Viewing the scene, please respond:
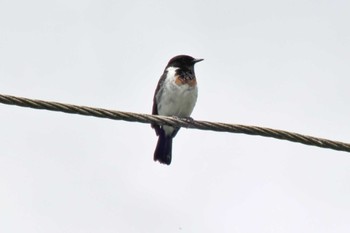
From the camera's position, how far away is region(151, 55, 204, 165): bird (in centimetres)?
988

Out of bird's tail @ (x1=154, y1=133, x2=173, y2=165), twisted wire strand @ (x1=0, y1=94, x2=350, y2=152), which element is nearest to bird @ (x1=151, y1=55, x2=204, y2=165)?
bird's tail @ (x1=154, y1=133, x2=173, y2=165)

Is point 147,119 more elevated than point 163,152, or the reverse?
point 147,119

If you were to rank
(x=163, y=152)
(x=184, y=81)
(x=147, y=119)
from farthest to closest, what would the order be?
(x=163, y=152), (x=184, y=81), (x=147, y=119)

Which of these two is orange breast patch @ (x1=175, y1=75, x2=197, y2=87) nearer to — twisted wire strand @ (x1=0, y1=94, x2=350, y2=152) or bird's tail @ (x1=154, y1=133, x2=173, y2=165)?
bird's tail @ (x1=154, y1=133, x2=173, y2=165)

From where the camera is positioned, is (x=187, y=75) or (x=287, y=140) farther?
(x=187, y=75)

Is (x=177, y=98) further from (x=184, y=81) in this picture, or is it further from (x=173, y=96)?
(x=184, y=81)

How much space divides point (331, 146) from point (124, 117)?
1.44m

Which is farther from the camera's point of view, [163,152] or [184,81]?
[163,152]

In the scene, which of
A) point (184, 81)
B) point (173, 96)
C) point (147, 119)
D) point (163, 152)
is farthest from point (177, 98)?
point (147, 119)

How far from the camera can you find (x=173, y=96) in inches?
389

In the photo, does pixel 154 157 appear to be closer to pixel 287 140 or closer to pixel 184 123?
pixel 184 123

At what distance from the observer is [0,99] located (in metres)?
5.66

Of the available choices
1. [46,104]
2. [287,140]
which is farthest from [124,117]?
[287,140]

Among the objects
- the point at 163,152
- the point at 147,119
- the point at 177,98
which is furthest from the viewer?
the point at 163,152
